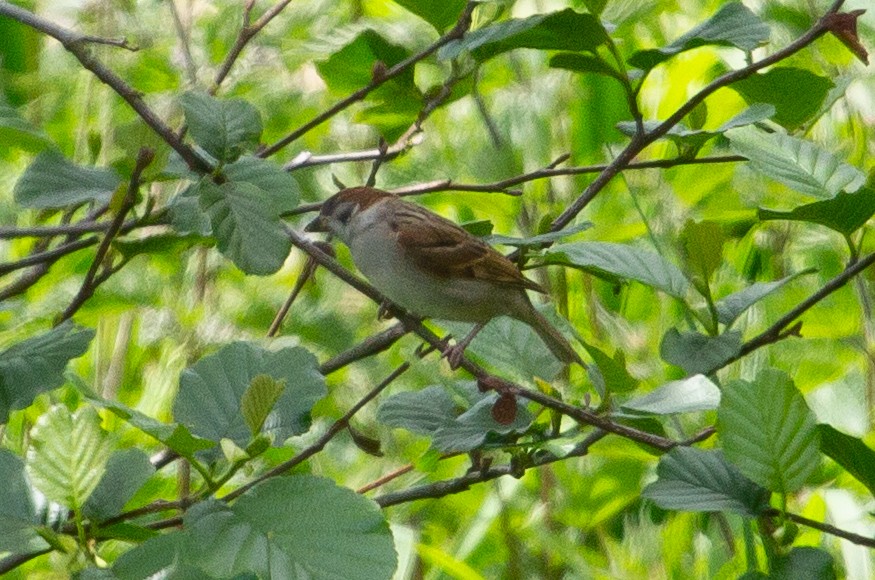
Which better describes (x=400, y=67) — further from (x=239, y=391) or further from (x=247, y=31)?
(x=239, y=391)

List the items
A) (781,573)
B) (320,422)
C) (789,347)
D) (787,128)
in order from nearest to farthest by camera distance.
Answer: (781,573) < (787,128) < (789,347) < (320,422)

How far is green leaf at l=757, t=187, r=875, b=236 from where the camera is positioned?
102 cm

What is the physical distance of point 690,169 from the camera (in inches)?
67.6

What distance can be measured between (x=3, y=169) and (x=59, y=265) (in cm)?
28

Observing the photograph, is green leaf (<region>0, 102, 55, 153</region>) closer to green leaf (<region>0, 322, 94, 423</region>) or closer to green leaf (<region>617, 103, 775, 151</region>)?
green leaf (<region>0, 322, 94, 423</region>)

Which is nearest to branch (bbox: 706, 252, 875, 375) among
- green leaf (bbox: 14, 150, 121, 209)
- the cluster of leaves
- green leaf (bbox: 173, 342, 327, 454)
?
the cluster of leaves

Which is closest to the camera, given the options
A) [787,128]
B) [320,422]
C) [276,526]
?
[276,526]

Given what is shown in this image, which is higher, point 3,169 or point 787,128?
point 787,128

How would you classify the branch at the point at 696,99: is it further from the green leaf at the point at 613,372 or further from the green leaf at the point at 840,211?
the green leaf at the point at 613,372

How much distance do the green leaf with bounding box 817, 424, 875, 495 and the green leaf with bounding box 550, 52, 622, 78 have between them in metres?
0.39

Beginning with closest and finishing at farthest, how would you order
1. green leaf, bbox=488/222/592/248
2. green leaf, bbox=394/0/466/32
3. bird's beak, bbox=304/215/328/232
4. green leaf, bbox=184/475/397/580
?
green leaf, bbox=184/475/397/580 < green leaf, bbox=488/222/592/248 < green leaf, bbox=394/0/466/32 < bird's beak, bbox=304/215/328/232

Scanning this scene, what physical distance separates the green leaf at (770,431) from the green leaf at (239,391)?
324mm

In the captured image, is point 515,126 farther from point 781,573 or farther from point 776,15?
point 781,573

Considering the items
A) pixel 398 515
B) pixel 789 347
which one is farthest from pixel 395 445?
pixel 789 347
